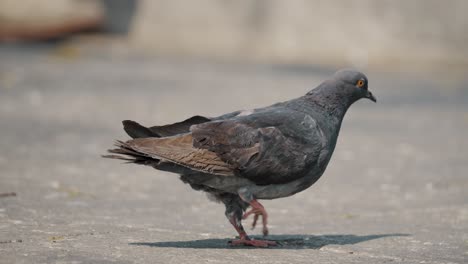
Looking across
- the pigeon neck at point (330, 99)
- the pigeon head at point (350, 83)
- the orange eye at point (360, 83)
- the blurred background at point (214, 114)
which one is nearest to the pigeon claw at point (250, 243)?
the blurred background at point (214, 114)

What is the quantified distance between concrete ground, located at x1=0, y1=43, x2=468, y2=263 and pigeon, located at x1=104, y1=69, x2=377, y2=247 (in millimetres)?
307

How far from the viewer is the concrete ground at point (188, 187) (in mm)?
5098

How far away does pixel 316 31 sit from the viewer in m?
15.2

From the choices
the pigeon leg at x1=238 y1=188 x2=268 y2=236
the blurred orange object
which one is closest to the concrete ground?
the pigeon leg at x1=238 y1=188 x2=268 y2=236

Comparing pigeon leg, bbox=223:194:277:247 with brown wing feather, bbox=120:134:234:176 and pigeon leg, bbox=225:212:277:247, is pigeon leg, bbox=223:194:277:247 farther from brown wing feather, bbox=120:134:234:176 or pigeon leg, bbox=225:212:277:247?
brown wing feather, bbox=120:134:234:176

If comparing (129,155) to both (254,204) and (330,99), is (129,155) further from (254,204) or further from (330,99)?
(330,99)

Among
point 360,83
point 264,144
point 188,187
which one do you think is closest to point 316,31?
point 188,187

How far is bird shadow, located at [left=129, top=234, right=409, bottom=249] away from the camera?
16.8ft

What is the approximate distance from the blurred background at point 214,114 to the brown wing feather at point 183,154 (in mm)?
439

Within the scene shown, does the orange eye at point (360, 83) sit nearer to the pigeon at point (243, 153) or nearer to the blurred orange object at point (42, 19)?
the pigeon at point (243, 153)

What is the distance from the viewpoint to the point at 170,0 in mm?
15820

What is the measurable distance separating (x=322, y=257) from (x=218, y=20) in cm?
1101

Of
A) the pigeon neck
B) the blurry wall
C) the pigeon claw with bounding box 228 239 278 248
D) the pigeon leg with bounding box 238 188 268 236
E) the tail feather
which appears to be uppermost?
the blurry wall

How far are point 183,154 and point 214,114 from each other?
17.7ft
